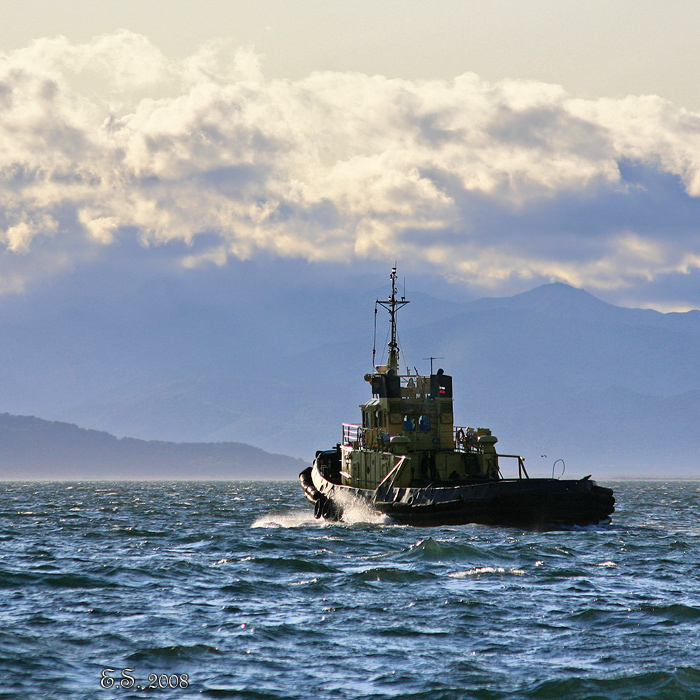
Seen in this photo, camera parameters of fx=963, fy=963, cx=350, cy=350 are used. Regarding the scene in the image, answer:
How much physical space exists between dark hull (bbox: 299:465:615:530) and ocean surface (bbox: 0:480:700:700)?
2.77 metres

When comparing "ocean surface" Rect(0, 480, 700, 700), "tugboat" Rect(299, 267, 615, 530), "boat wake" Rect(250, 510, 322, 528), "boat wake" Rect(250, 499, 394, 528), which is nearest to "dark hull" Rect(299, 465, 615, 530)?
"tugboat" Rect(299, 267, 615, 530)

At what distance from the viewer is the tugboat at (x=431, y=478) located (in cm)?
3572

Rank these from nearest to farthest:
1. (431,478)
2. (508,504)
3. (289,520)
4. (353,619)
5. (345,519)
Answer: (353,619) → (508,504) → (431,478) → (345,519) → (289,520)

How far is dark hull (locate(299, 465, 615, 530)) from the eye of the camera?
35531 millimetres

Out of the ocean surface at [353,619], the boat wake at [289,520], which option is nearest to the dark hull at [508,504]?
the ocean surface at [353,619]

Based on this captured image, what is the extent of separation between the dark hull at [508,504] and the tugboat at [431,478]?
0.04m

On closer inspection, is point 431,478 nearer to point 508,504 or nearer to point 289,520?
point 508,504

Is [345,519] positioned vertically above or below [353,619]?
above

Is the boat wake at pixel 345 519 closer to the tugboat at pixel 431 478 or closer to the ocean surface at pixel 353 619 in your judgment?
the tugboat at pixel 431 478

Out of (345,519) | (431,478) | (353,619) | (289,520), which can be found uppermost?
(431,478)

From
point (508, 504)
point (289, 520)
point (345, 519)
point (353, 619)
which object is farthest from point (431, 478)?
point (353, 619)

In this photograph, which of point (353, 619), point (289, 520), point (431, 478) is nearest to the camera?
point (353, 619)

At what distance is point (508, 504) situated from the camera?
35.5 metres

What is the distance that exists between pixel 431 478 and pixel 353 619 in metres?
23.2
